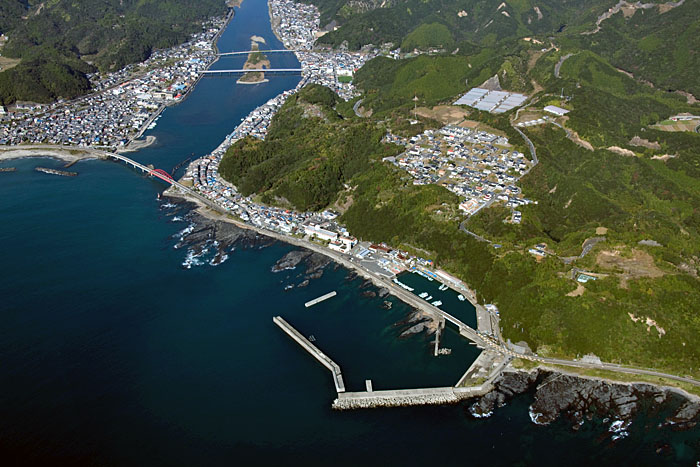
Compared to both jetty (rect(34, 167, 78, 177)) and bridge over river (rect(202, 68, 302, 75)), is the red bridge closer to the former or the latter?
jetty (rect(34, 167, 78, 177))

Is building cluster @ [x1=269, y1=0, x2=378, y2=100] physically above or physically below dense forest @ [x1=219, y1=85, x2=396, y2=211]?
above

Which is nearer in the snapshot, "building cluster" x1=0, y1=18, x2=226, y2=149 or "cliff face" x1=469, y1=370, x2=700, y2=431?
"cliff face" x1=469, y1=370, x2=700, y2=431

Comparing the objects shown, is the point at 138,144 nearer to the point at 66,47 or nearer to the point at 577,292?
the point at 577,292

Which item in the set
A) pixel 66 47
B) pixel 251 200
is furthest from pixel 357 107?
pixel 66 47

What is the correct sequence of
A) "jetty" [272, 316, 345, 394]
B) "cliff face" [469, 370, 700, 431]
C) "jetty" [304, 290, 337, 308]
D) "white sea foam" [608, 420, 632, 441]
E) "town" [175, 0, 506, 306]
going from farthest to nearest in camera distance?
"town" [175, 0, 506, 306]
"jetty" [304, 290, 337, 308]
"jetty" [272, 316, 345, 394]
"cliff face" [469, 370, 700, 431]
"white sea foam" [608, 420, 632, 441]

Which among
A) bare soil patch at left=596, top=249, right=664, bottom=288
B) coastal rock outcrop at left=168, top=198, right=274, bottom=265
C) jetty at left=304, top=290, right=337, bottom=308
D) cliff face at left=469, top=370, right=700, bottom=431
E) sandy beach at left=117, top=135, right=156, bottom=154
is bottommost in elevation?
cliff face at left=469, top=370, right=700, bottom=431

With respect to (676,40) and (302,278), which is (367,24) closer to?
(676,40)

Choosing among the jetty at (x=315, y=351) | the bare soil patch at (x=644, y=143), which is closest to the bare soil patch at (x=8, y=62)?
the jetty at (x=315, y=351)

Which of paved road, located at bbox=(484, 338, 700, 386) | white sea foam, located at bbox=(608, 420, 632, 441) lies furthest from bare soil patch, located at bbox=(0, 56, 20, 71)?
white sea foam, located at bbox=(608, 420, 632, 441)
